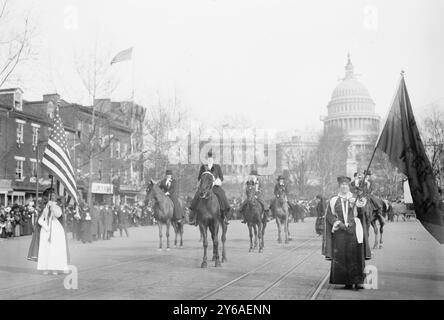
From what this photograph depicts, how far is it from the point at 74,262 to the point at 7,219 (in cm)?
1347

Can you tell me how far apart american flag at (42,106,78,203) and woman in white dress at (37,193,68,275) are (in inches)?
27.5

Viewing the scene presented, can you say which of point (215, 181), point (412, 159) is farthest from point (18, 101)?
point (412, 159)

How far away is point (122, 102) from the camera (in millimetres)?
36656

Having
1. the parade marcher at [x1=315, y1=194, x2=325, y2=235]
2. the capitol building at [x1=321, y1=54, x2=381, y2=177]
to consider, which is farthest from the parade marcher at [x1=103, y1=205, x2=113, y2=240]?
the capitol building at [x1=321, y1=54, x2=381, y2=177]

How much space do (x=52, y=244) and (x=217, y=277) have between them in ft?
12.2

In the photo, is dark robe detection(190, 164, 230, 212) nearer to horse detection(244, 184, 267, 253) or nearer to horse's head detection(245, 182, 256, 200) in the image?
horse detection(244, 184, 267, 253)

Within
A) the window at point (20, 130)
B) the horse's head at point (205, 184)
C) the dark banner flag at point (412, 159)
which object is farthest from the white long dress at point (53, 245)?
the window at point (20, 130)

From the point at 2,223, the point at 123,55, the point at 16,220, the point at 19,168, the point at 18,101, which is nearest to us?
the point at 2,223

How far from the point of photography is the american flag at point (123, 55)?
31422 mm

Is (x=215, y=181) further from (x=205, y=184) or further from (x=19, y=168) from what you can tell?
(x=19, y=168)

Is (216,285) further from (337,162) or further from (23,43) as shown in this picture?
(337,162)

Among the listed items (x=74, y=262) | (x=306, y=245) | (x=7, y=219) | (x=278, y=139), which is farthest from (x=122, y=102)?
(x=278, y=139)

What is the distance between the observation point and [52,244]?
1232 cm

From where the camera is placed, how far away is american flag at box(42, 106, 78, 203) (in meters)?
12.9
